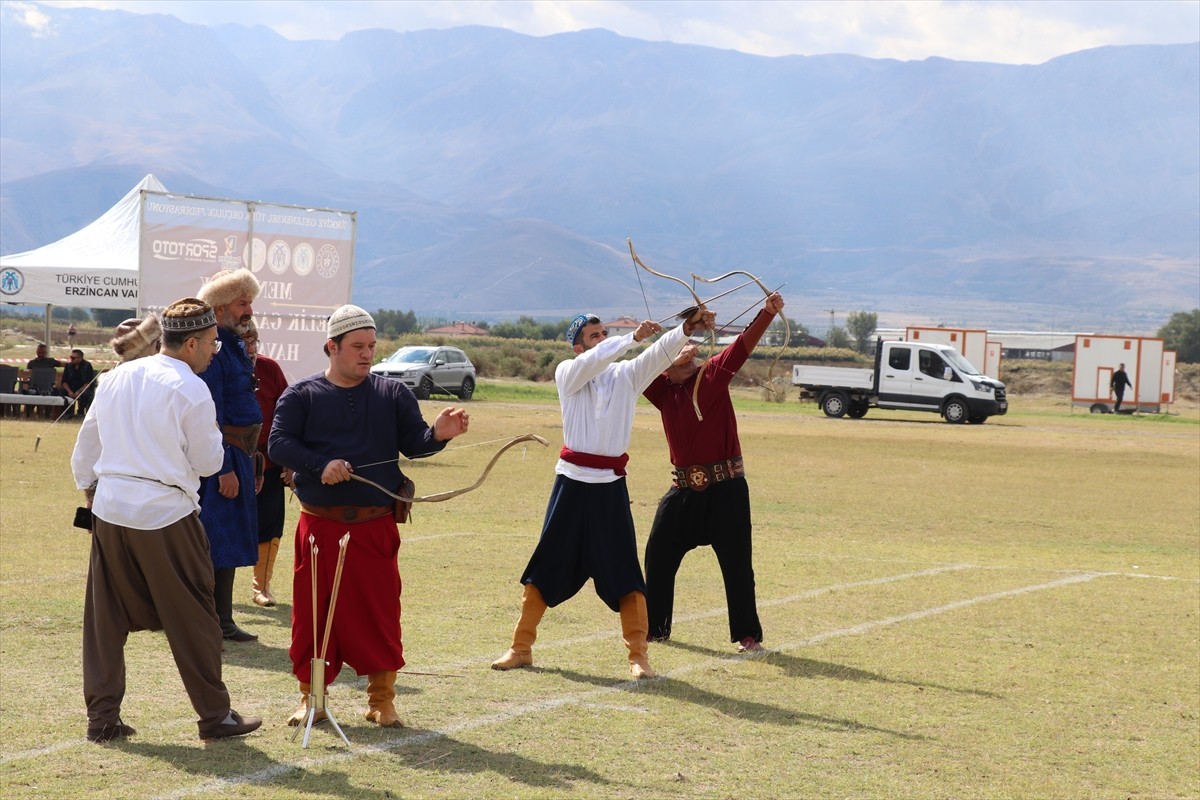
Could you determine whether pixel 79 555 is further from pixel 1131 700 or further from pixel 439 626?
pixel 1131 700

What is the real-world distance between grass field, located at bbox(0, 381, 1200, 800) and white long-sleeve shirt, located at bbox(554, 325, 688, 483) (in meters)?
1.19

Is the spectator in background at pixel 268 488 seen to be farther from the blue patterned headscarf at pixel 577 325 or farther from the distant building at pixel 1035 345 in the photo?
the distant building at pixel 1035 345

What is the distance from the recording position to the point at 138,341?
20.0 feet

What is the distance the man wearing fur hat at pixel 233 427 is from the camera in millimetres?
7430

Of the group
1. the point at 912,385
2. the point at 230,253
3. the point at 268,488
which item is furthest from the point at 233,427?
the point at 912,385

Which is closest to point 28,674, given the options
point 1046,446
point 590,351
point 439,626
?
point 439,626

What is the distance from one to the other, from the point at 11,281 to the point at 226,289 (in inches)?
796

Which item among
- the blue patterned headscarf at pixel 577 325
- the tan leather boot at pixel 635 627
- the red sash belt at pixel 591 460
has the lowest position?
the tan leather boot at pixel 635 627

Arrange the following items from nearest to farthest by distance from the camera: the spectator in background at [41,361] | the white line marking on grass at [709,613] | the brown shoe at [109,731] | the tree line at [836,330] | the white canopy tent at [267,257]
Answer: the brown shoe at [109,731]
the white line marking on grass at [709,613]
the white canopy tent at [267,257]
the spectator in background at [41,361]
the tree line at [836,330]

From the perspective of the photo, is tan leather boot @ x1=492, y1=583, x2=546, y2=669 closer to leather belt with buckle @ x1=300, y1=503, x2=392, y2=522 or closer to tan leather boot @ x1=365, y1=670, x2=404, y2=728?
tan leather boot @ x1=365, y1=670, x2=404, y2=728

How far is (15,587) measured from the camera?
9.20 meters

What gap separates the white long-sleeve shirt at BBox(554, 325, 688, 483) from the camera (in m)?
7.16

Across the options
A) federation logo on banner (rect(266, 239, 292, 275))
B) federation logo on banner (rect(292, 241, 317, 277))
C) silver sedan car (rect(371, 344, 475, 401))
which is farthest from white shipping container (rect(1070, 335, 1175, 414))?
federation logo on banner (rect(266, 239, 292, 275))

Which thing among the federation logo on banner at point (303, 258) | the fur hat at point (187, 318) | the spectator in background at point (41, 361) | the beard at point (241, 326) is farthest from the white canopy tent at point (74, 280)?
the fur hat at point (187, 318)
